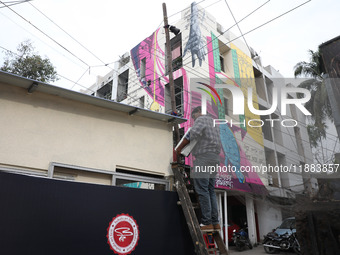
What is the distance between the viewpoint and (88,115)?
15.3ft

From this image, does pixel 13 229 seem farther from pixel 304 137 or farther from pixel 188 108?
pixel 304 137

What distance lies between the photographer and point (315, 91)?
16.9 m

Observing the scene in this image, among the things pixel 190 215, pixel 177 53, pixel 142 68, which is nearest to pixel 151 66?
pixel 142 68

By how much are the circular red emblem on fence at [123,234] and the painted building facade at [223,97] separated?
→ 827 centimetres

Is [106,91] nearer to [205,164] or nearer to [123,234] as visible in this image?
[205,164]

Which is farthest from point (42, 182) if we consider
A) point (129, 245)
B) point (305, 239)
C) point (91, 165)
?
point (305, 239)

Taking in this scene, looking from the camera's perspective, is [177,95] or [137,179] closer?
[137,179]

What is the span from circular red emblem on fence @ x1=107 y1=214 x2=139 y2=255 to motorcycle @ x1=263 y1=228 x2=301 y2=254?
29.0 feet

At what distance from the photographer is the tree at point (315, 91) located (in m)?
14.1

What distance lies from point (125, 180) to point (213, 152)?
1.79 metres

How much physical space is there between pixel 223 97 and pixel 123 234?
12613mm

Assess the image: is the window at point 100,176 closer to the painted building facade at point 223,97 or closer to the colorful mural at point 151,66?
the painted building facade at point 223,97

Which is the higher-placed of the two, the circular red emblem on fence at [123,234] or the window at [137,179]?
the window at [137,179]

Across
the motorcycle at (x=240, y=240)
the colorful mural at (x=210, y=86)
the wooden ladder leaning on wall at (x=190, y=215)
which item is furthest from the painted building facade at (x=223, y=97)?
the wooden ladder leaning on wall at (x=190, y=215)
